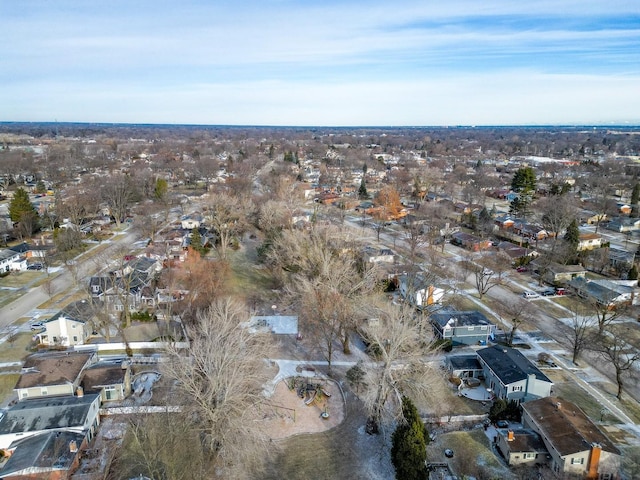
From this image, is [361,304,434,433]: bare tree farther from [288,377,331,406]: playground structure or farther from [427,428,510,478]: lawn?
[288,377,331,406]: playground structure

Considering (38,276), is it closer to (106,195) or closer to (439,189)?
(106,195)

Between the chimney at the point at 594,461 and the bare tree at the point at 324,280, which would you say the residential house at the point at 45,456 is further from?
the chimney at the point at 594,461

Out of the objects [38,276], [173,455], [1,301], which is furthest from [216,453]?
[38,276]

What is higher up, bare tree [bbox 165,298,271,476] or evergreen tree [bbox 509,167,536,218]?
evergreen tree [bbox 509,167,536,218]

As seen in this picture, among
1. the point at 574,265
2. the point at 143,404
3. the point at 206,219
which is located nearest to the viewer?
the point at 143,404

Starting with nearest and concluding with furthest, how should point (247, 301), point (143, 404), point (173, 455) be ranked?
1. point (173, 455)
2. point (143, 404)
3. point (247, 301)

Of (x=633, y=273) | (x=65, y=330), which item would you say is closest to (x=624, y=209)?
(x=633, y=273)

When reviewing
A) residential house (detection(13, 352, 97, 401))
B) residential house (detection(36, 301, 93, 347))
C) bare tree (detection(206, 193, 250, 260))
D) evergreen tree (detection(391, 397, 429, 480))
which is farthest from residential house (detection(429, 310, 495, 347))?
residential house (detection(36, 301, 93, 347))
